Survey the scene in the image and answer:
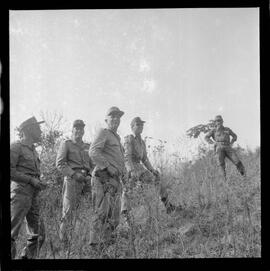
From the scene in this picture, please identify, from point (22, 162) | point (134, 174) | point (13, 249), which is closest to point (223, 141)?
point (134, 174)

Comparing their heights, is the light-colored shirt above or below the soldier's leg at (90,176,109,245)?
above

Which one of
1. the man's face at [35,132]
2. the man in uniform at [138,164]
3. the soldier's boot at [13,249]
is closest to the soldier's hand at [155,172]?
the man in uniform at [138,164]

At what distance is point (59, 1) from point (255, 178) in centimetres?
303

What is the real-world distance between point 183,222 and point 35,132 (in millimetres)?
1958

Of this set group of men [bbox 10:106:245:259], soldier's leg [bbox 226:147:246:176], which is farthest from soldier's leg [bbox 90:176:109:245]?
soldier's leg [bbox 226:147:246:176]

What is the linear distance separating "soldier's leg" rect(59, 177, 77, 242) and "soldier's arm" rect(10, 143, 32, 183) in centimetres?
45

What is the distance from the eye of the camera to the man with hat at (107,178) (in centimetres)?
426

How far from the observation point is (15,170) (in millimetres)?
4188

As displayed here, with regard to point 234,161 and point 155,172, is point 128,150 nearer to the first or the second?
point 155,172

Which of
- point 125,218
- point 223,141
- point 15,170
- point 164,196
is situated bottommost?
point 125,218

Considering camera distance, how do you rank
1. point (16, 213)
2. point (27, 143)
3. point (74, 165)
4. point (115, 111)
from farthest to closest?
point (74, 165)
point (115, 111)
point (27, 143)
point (16, 213)

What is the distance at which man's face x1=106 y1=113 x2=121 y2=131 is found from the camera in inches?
176

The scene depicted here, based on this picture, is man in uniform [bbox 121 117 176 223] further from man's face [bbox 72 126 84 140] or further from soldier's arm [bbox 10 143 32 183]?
soldier's arm [bbox 10 143 32 183]
